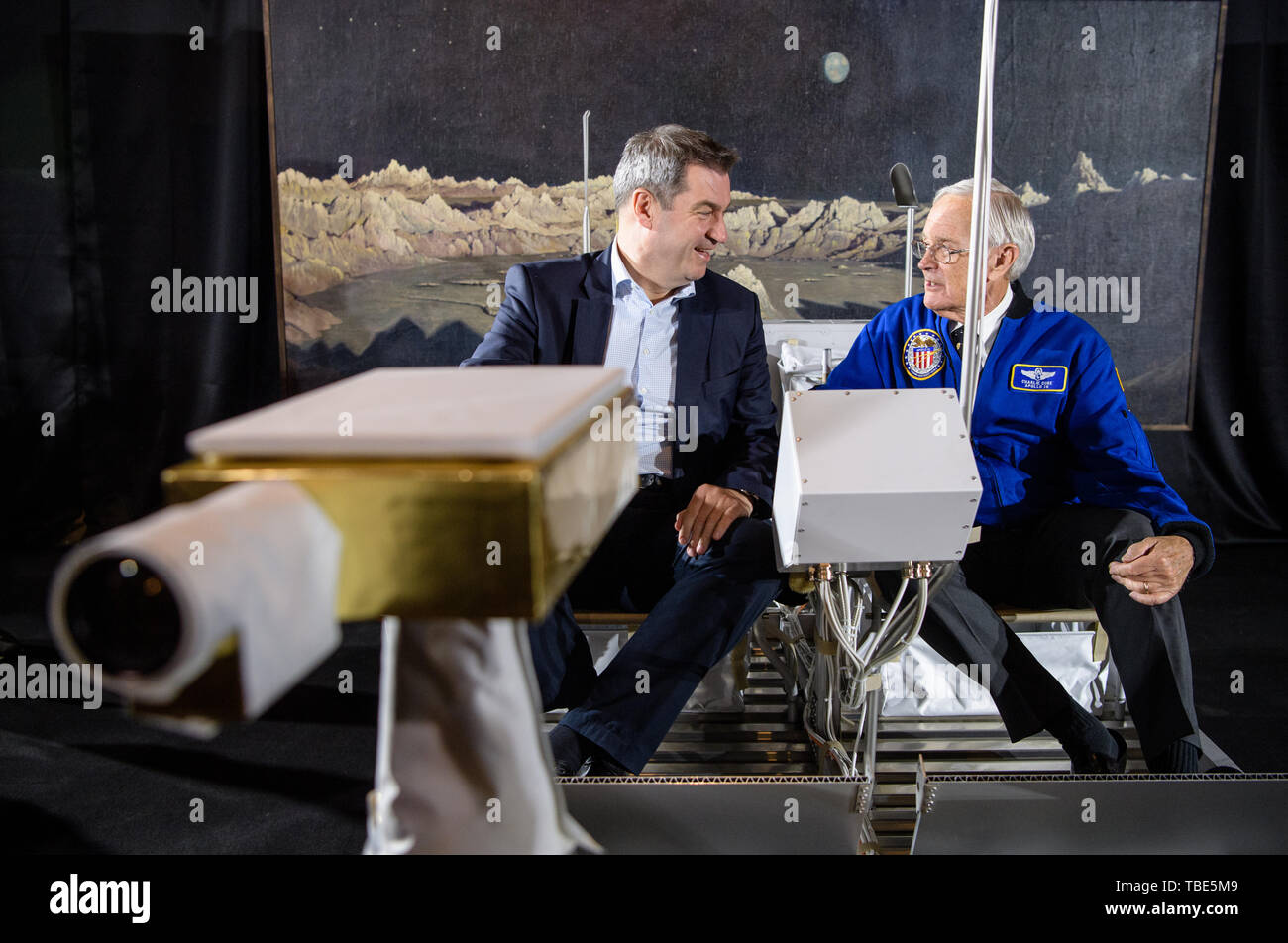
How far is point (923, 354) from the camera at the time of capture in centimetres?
197

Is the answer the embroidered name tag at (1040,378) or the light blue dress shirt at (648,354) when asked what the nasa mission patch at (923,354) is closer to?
the embroidered name tag at (1040,378)

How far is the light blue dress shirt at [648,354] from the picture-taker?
1.94 m

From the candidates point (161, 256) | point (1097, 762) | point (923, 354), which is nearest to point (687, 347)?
point (923, 354)

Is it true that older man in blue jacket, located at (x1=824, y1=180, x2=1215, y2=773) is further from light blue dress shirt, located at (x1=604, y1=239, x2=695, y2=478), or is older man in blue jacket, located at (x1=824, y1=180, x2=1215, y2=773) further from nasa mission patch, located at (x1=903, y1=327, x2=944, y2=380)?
light blue dress shirt, located at (x1=604, y1=239, x2=695, y2=478)

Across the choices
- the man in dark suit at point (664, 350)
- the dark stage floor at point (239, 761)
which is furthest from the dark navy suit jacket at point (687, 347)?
the dark stage floor at point (239, 761)

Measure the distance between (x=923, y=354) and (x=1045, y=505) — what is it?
381 mm

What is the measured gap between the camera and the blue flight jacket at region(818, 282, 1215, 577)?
180cm

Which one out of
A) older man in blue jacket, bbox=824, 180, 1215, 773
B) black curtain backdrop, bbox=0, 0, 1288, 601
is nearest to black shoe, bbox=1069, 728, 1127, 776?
older man in blue jacket, bbox=824, 180, 1215, 773

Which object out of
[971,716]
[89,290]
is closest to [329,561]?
[971,716]

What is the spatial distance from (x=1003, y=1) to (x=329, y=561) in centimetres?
412

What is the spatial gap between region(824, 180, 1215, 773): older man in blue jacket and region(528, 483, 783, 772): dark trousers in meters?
0.36

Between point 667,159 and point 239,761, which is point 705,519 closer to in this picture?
point 667,159

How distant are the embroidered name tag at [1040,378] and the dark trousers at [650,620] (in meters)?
0.61
